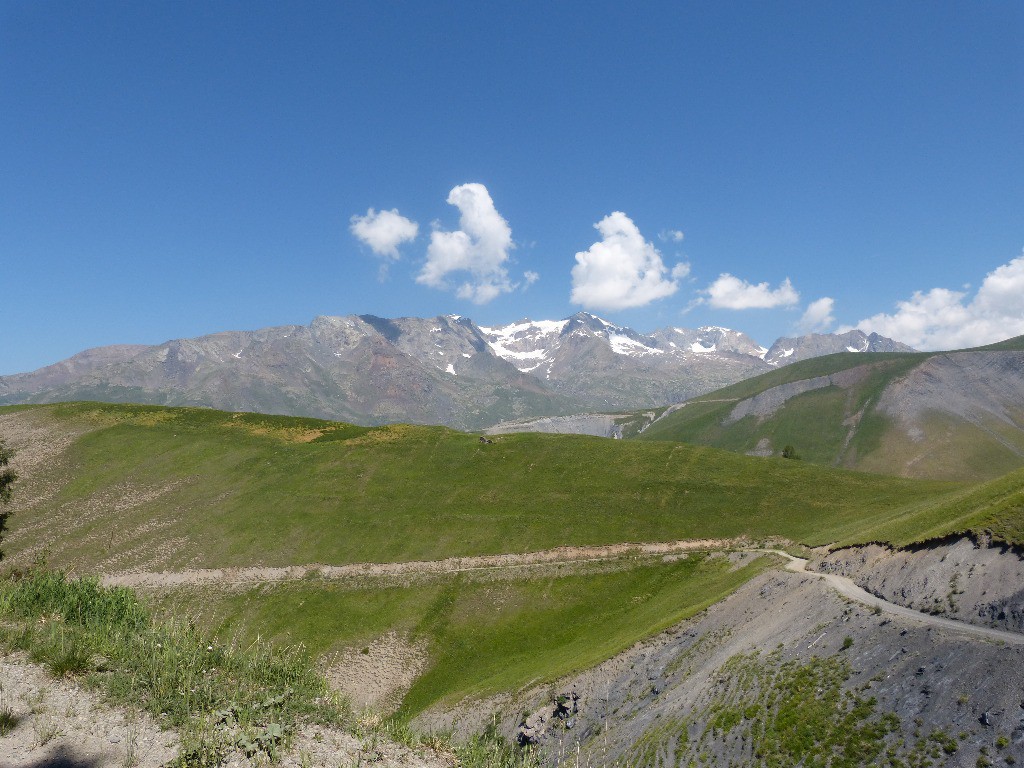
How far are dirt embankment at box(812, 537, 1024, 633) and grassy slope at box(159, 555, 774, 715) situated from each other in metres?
13.5

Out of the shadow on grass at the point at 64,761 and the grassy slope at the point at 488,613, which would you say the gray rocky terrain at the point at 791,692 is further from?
the shadow on grass at the point at 64,761

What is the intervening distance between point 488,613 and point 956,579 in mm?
43782

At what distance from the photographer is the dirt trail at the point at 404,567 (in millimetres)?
65750

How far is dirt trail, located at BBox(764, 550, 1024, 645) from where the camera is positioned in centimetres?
2696

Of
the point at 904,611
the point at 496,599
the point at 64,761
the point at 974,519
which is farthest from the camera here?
the point at 496,599

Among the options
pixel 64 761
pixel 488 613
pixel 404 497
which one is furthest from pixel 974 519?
pixel 404 497

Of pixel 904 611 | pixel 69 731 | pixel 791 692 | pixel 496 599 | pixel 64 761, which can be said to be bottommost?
pixel 496 599

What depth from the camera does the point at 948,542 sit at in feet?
125

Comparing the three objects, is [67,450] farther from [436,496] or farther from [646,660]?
[646,660]

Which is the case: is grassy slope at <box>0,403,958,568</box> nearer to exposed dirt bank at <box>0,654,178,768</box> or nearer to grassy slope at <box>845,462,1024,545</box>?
grassy slope at <box>845,462,1024,545</box>

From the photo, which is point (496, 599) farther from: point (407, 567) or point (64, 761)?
point (64, 761)

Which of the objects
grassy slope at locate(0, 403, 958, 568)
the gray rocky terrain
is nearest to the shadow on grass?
the gray rocky terrain

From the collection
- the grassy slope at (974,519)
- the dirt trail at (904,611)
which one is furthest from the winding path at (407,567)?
the dirt trail at (904,611)

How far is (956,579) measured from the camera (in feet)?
112
